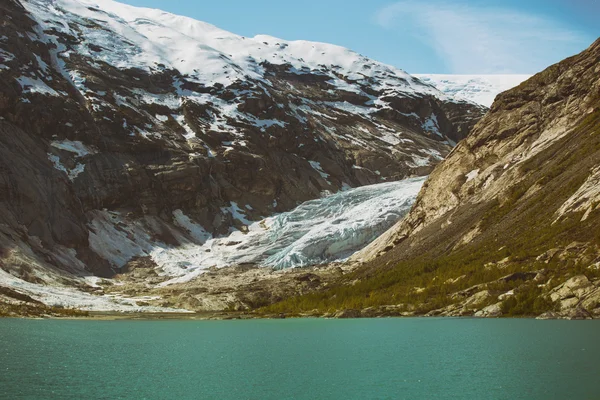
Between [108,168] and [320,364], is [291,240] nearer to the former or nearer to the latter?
[108,168]

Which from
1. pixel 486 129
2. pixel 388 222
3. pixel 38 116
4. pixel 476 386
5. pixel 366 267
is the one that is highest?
pixel 38 116

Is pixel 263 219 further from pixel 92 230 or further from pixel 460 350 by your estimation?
pixel 460 350

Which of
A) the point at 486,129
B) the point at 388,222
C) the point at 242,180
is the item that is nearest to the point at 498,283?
the point at 486,129

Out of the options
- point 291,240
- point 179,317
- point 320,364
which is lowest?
point 320,364

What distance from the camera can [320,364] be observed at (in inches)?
1497

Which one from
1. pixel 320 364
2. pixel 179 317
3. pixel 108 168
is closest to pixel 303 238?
pixel 108 168

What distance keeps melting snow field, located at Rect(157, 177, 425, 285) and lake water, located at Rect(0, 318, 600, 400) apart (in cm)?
8489

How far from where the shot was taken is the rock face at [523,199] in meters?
67.8

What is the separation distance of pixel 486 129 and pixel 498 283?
60.3 metres

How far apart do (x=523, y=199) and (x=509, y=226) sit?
8.42 metres

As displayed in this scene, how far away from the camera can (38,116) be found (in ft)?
504

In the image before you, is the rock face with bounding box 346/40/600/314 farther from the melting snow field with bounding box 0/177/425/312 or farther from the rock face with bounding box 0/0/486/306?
the rock face with bounding box 0/0/486/306

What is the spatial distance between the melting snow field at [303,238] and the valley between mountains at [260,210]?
19.8 inches

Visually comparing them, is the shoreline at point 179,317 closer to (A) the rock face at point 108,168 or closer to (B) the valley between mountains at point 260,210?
(B) the valley between mountains at point 260,210
